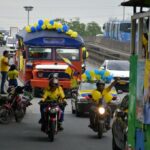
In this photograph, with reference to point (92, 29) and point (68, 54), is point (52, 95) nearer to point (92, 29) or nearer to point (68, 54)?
point (68, 54)

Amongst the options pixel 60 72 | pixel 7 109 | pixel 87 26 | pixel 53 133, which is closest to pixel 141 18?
pixel 53 133

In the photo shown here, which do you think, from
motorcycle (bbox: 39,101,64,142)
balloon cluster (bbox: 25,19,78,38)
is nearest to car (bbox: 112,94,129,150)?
motorcycle (bbox: 39,101,64,142)

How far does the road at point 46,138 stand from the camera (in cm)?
1670

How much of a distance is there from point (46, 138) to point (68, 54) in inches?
549

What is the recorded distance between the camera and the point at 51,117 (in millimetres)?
17359

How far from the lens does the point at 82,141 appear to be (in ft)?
58.1

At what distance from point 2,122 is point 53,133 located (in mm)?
4420

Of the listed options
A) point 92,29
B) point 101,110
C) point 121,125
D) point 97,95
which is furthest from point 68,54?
point 92,29

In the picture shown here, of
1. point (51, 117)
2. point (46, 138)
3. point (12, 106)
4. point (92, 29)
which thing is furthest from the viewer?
point (92, 29)

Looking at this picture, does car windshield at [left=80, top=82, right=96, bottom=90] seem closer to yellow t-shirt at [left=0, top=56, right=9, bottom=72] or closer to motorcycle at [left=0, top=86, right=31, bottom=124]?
motorcycle at [left=0, top=86, right=31, bottom=124]

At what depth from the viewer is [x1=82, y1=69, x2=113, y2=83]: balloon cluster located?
22.2m

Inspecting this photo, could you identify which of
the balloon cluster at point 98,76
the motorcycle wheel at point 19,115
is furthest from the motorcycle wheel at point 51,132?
the balloon cluster at point 98,76

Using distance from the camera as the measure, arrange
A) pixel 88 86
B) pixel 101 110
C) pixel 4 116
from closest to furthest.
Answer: pixel 101 110
pixel 4 116
pixel 88 86

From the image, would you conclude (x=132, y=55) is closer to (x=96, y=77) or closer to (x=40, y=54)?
(x=96, y=77)
